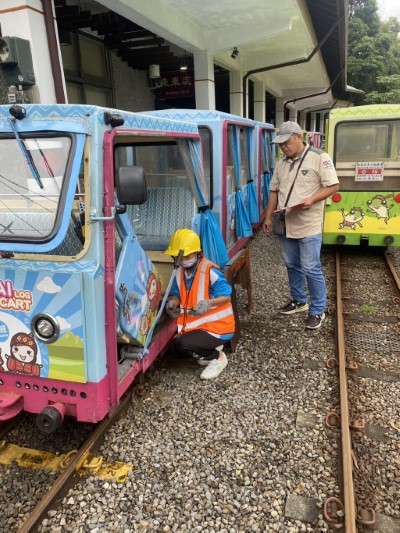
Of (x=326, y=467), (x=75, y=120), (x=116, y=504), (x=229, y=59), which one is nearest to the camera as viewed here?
(x=75, y=120)

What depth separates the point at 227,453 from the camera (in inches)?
118

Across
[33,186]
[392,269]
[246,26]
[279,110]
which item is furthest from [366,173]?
[279,110]

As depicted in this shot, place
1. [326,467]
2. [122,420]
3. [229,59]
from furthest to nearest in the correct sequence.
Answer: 1. [229,59]
2. [122,420]
3. [326,467]

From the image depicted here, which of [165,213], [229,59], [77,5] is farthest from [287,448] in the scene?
[229,59]

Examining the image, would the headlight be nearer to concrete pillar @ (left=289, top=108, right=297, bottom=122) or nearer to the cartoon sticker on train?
the cartoon sticker on train

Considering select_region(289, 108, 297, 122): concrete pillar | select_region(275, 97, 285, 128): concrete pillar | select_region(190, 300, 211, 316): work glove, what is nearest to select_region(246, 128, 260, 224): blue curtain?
select_region(190, 300, 211, 316): work glove

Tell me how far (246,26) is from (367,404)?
827 cm

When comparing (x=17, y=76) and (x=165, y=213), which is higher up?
(x=17, y=76)

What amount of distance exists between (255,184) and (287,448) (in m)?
5.59

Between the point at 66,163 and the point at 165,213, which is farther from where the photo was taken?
the point at 165,213

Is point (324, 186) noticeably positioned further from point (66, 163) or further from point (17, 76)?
point (17, 76)

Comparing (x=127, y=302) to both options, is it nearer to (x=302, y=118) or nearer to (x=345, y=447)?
(x=345, y=447)

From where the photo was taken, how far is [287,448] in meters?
3.04

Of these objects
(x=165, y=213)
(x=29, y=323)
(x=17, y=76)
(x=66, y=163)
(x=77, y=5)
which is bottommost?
(x=29, y=323)
